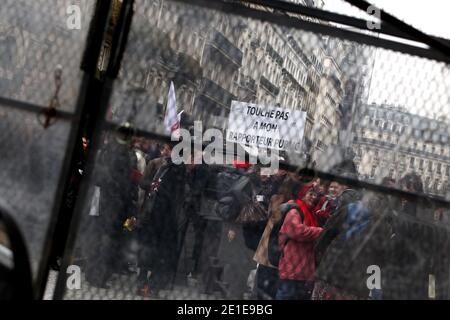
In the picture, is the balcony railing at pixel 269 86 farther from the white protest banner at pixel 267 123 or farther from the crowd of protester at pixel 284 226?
the crowd of protester at pixel 284 226

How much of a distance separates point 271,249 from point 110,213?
2.65 ft

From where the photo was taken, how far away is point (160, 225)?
371 centimetres

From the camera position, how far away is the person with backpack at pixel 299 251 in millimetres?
3680

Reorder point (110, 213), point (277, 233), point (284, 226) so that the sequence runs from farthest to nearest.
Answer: point (277, 233) → point (284, 226) → point (110, 213)

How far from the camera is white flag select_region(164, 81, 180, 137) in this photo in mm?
3652

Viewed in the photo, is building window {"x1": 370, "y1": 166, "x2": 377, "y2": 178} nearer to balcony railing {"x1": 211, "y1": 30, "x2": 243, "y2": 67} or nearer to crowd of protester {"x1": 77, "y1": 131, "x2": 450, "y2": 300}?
crowd of protester {"x1": 77, "y1": 131, "x2": 450, "y2": 300}

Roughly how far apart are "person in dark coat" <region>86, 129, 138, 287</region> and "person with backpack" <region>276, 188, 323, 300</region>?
0.78 meters

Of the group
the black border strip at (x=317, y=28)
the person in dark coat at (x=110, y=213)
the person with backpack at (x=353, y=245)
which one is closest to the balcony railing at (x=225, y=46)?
the black border strip at (x=317, y=28)

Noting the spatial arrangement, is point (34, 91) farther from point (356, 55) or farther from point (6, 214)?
point (356, 55)

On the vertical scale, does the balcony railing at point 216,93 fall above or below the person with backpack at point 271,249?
above

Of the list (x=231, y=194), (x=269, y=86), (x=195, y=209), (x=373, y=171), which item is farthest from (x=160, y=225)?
(x=373, y=171)

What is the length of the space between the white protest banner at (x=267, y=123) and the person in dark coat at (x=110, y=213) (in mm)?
541

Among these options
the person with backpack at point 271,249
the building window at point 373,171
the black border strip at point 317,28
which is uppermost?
the black border strip at point 317,28

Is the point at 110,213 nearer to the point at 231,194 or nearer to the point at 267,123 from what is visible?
the point at 231,194
